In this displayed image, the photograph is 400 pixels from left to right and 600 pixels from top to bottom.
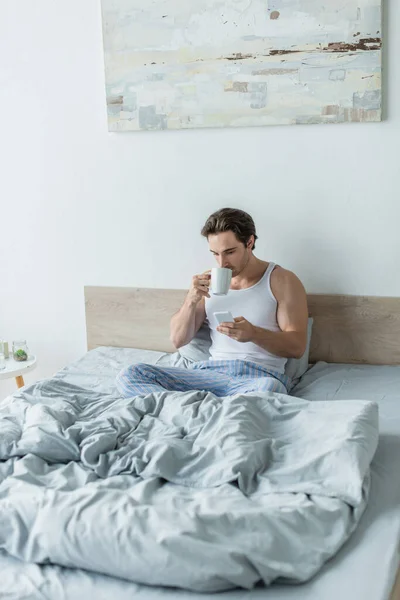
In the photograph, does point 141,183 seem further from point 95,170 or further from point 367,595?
point 367,595

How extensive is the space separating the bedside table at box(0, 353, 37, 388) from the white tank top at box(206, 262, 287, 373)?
32.5 inches

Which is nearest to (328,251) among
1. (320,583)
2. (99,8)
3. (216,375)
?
(216,375)

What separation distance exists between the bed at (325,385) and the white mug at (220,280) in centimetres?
46

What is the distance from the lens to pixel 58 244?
10.8 feet

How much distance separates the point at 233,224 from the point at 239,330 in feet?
1.30

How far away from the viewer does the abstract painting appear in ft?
8.82

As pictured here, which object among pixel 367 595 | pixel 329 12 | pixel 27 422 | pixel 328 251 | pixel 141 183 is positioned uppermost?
pixel 329 12

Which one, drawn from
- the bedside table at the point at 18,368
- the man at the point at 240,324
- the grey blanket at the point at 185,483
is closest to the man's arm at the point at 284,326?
the man at the point at 240,324

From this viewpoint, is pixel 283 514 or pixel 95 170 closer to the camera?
pixel 283 514

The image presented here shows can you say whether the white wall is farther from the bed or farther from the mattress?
the mattress

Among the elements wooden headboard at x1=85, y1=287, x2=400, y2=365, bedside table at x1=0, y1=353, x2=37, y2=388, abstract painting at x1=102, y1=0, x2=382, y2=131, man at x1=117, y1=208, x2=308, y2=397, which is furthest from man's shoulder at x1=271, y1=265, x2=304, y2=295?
bedside table at x1=0, y1=353, x2=37, y2=388

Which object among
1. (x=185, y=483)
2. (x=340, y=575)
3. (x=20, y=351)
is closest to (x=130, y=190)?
(x=20, y=351)

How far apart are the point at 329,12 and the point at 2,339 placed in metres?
1.90

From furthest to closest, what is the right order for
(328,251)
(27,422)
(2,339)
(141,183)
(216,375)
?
(2,339)
(141,183)
(328,251)
(216,375)
(27,422)
